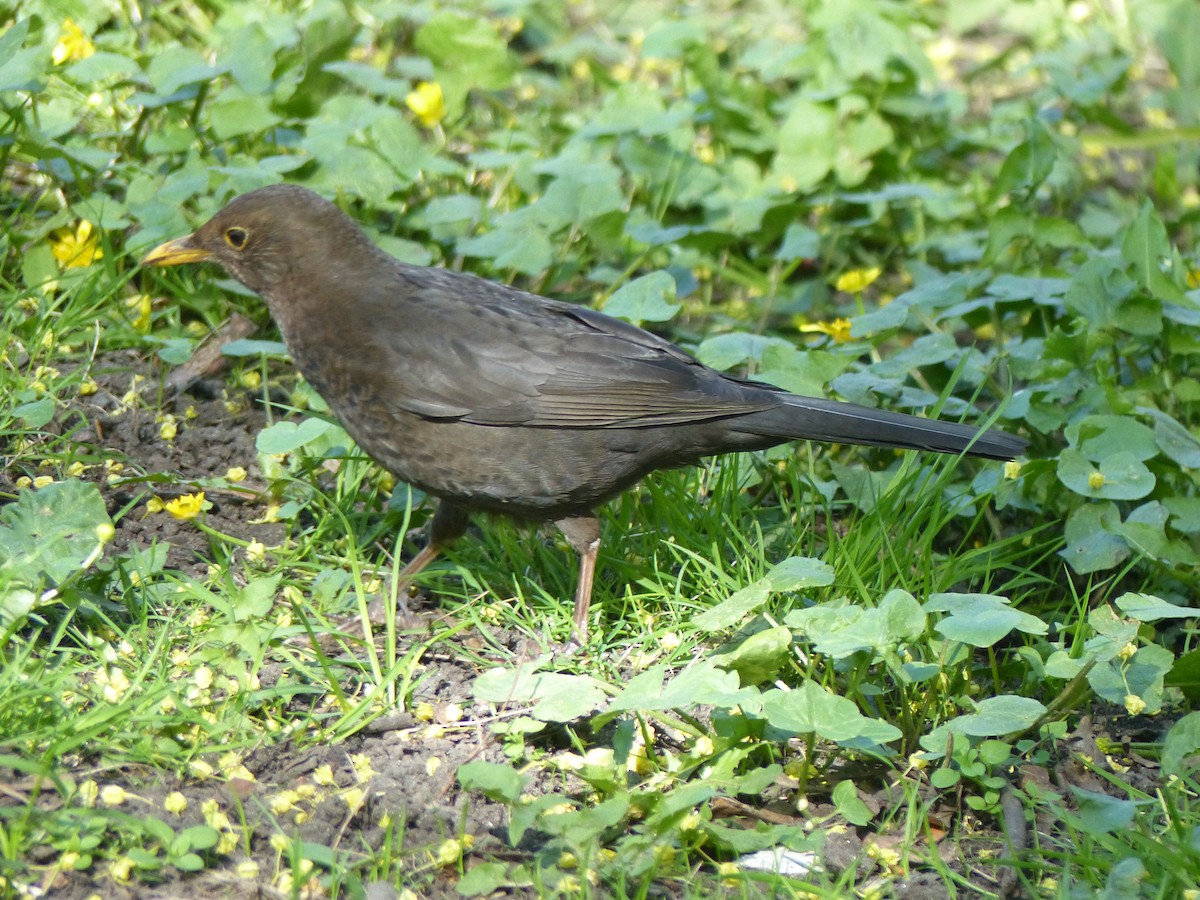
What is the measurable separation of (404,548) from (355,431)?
718 mm

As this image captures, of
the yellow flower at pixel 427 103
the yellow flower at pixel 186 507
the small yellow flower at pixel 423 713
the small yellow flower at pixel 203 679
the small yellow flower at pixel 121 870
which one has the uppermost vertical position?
the yellow flower at pixel 427 103

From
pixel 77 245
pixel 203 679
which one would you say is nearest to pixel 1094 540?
pixel 203 679

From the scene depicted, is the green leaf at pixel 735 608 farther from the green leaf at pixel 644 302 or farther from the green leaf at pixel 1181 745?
the green leaf at pixel 644 302

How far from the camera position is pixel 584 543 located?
4.25 m

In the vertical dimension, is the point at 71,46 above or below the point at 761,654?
above

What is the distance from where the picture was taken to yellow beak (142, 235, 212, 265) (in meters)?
4.62

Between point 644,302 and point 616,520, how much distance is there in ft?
2.77

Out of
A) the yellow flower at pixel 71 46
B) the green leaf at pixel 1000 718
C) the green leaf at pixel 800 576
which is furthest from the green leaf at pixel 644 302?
the yellow flower at pixel 71 46

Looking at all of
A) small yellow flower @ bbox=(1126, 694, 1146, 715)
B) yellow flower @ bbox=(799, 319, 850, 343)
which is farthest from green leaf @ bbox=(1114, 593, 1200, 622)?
yellow flower @ bbox=(799, 319, 850, 343)

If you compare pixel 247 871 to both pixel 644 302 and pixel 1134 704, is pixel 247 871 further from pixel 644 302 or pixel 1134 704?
pixel 644 302

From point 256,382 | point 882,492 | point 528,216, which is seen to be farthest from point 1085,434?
point 256,382

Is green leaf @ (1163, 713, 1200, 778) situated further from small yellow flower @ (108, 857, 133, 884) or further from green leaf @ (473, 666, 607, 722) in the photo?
Answer: small yellow flower @ (108, 857, 133, 884)

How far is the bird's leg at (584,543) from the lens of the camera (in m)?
4.16

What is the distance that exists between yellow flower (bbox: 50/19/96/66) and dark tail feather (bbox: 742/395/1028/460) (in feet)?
10.8
